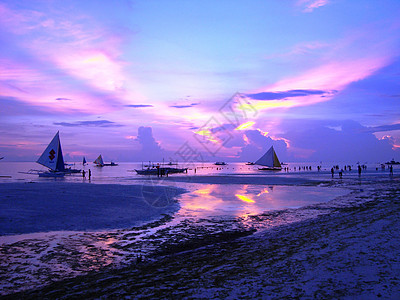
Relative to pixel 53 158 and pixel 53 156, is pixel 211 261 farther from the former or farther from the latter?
pixel 53 158

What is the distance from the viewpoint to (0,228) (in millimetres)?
12492

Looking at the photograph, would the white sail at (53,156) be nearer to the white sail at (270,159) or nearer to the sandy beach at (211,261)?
the sandy beach at (211,261)

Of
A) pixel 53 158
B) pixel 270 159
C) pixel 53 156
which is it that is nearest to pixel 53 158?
pixel 53 158

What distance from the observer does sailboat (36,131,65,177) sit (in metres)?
62.9

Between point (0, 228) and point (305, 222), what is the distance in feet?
44.5

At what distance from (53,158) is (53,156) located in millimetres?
514

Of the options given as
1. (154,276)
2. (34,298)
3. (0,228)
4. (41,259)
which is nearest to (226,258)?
(154,276)

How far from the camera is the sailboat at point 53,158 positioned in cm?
6285

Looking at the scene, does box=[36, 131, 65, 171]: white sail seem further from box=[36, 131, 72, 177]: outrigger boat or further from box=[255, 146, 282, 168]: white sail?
box=[255, 146, 282, 168]: white sail

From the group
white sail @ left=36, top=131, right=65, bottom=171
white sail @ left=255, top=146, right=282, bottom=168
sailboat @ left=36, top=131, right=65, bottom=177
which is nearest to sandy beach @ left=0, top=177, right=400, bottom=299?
white sail @ left=36, top=131, right=65, bottom=171

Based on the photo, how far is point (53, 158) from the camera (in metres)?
64.5

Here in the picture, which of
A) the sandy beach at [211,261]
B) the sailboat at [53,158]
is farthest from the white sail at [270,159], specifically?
the sandy beach at [211,261]

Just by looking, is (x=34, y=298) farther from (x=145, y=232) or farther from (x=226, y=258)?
(x=145, y=232)

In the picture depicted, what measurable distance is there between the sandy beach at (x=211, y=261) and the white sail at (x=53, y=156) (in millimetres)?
56128
